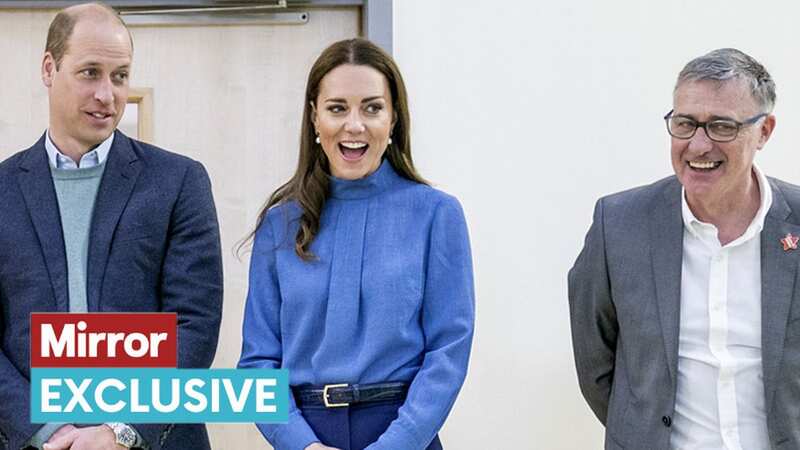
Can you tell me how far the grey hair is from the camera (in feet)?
7.58

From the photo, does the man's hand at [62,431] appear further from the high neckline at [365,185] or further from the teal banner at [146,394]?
the high neckline at [365,185]

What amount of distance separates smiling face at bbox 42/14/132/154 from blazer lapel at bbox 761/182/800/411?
1282 millimetres

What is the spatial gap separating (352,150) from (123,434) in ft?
2.26

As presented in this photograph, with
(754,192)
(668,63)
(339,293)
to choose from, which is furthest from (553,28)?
(339,293)

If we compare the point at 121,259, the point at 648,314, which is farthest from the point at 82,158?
the point at 648,314

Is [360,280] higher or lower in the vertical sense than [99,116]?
lower

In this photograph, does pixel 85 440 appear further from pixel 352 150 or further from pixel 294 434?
pixel 352 150

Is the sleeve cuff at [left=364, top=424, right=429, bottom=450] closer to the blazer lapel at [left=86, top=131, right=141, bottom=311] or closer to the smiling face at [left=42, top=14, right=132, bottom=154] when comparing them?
the blazer lapel at [left=86, top=131, right=141, bottom=311]

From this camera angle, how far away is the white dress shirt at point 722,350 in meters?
2.30

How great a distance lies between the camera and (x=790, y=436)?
228cm

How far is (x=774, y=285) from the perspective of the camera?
7.61 feet

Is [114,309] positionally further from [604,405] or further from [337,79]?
[604,405]

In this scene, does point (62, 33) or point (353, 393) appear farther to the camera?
point (62, 33)

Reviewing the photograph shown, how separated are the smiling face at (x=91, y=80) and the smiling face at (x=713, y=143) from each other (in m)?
1.08
